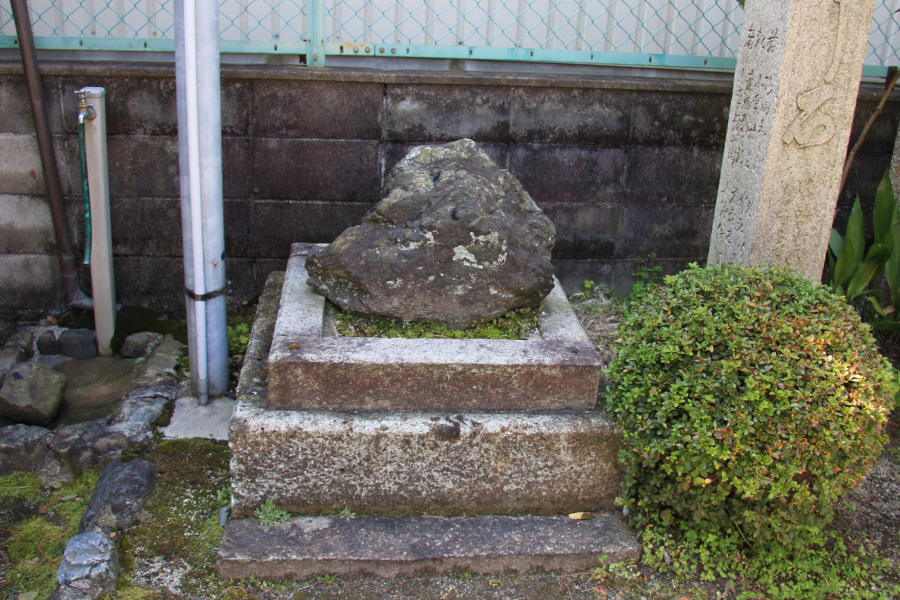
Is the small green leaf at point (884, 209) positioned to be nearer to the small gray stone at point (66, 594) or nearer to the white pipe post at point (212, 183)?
the white pipe post at point (212, 183)

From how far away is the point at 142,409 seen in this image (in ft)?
11.7

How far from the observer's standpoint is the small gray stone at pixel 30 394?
3.43m

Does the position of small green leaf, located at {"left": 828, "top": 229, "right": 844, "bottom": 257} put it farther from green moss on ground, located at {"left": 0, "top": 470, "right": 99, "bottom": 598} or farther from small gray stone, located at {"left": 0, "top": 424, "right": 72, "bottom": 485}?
small gray stone, located at {"left": 0, "top": 424, "right": 72, "bottom": 485}

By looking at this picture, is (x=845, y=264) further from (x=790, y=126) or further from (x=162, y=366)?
(x=162, y=366)

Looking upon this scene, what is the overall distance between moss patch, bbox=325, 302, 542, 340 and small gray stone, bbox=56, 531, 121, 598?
1.18 metres

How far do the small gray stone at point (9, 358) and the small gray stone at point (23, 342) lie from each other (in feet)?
0.14

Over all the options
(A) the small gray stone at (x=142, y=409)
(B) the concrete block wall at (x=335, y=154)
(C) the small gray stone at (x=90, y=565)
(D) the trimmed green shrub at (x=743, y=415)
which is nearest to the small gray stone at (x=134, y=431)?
(A) the small gray stone at (x=142, y=409)

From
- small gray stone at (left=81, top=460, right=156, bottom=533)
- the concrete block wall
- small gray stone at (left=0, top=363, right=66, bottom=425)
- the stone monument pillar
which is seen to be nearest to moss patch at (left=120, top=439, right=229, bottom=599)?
small gray stone at (left=81, top=460, right=156, bottom=533)

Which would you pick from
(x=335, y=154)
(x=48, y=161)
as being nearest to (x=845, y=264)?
(x=335, y=154)

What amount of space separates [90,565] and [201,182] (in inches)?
64.2

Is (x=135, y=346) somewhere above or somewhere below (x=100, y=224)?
below

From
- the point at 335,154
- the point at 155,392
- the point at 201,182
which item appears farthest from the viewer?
the point at 335,154

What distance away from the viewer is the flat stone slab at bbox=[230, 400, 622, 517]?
9.14 feet

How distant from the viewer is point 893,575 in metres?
2.81
